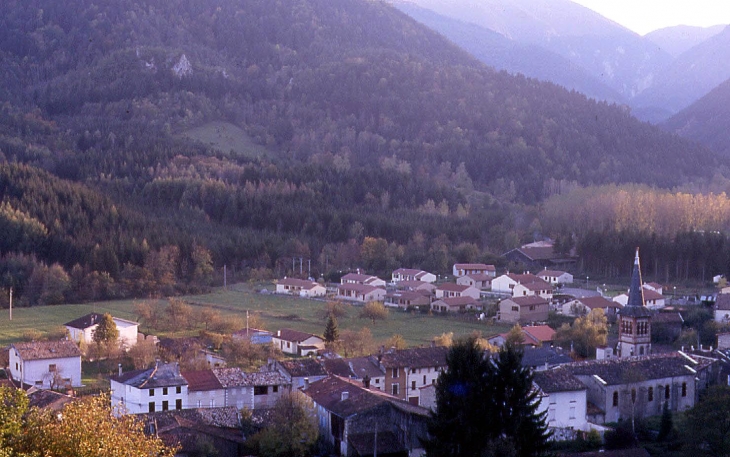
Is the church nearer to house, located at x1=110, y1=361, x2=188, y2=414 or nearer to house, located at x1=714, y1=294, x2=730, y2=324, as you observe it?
house, located at x1=714, y1=294, x2=730, y2=324

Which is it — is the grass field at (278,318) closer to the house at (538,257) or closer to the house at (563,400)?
the house at (563,400)

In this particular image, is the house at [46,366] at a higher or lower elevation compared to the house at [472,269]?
higher

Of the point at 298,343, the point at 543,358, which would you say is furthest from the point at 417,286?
the point at 543,358

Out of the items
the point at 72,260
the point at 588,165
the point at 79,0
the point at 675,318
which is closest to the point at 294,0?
the point at 79,0

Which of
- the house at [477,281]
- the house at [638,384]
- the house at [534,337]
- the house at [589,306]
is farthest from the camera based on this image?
the house at [477,281]

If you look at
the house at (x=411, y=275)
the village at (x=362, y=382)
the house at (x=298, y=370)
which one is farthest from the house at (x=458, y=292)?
the house at (x=298, y=370)

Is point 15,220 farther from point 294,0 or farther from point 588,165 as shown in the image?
point 294,0

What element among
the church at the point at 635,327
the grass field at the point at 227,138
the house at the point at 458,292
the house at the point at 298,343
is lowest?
the house at the point at 458,292
